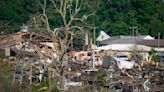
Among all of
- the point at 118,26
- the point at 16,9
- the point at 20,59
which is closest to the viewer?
the point at 20,59

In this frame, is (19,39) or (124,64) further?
(124,64)

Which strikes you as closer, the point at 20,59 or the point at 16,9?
the point at 20,59

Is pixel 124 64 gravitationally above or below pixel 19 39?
below

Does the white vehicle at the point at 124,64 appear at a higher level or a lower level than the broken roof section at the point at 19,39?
lower

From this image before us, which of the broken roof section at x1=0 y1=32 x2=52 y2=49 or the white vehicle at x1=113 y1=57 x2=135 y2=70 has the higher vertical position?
the broken roof section at x1=0 y1=32 x2=52 y2=49

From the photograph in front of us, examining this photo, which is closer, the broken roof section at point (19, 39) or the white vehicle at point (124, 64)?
the broken roof section at point (19, 39)

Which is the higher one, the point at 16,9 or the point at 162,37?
the point at 16,9

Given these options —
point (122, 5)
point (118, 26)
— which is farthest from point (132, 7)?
point (118, 26)

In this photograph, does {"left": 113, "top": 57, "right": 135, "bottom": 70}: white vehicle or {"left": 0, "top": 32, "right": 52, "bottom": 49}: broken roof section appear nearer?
{"left": 0, "top": 32, "right": 52, "bottom": 49}: broken roof section

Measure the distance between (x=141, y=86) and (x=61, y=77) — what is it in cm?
549

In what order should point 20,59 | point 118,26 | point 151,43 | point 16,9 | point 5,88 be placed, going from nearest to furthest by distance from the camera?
1. point 5,88
2. point 20,59
3. point 151,43
4. point 16,9
5. point 118,26

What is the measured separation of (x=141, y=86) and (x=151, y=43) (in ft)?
79.6

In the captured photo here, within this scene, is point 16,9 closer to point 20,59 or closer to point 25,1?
point 25,1

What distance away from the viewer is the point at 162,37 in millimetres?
47094
